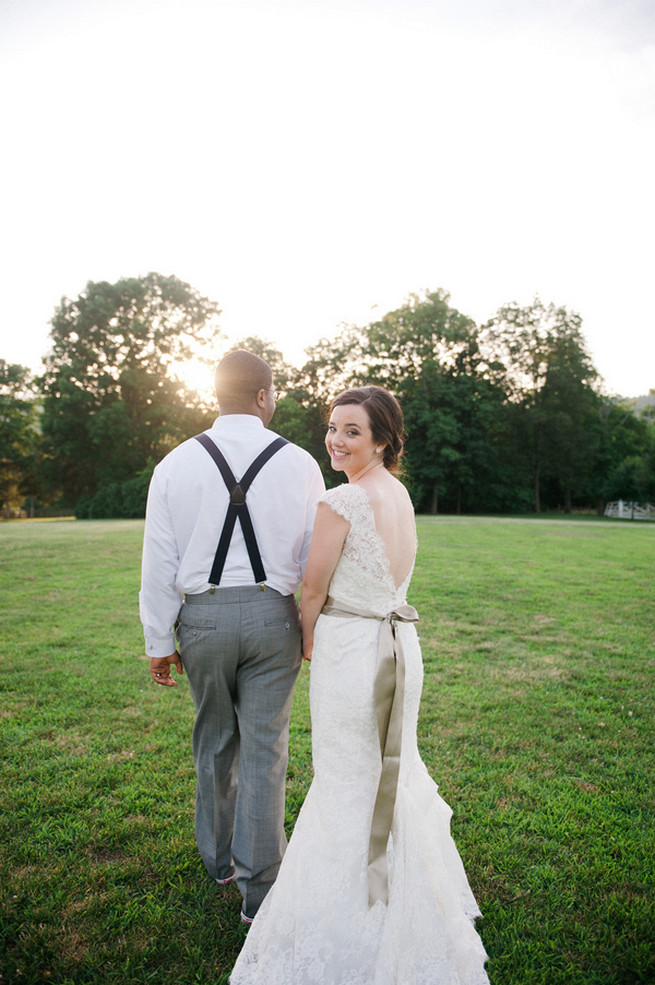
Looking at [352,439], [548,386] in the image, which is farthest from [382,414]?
[548,386]

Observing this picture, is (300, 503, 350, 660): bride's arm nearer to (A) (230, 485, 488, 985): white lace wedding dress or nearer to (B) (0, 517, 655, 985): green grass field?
(A) (230, 485, 488, 985): white lace wedding dress

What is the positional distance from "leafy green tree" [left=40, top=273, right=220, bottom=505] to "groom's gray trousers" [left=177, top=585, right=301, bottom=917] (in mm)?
38900

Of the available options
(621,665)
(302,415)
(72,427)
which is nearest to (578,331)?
(302,415)

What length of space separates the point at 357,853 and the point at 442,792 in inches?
63.9

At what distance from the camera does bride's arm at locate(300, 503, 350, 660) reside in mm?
2195

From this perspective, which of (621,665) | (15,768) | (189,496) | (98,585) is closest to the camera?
(189,496)

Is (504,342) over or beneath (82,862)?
over

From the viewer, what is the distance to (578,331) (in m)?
43.6

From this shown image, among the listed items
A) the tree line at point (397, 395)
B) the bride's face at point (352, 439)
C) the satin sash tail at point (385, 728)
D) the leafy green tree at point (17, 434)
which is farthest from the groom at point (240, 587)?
the leafy green tree at point (17, 434)

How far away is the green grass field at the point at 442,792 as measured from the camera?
92.9 inches

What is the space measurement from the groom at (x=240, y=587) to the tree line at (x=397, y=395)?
1359 inches

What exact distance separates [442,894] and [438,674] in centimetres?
360

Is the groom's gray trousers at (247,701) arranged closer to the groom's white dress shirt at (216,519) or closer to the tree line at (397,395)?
the groom's white dress shirt at (216,519)

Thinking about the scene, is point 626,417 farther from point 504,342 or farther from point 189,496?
point 189,496
